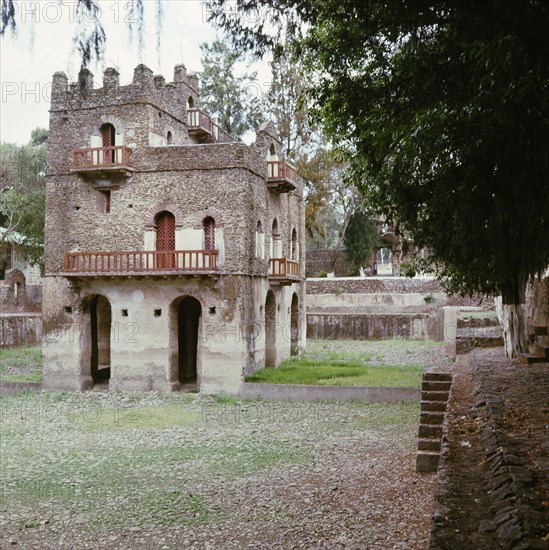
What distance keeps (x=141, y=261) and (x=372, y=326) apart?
16.8 m

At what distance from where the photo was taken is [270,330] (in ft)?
82.3

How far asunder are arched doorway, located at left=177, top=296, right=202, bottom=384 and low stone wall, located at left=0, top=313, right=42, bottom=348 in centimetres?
1322

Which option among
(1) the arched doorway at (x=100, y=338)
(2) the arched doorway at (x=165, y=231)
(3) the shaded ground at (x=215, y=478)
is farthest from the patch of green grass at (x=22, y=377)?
(2) the arched doorway at (x=165, y=231)

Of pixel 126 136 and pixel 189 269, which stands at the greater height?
pixel 126 136

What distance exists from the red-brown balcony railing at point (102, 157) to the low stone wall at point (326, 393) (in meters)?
8.72

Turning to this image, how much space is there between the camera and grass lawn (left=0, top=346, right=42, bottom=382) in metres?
24.1

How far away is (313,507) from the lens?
1035cm

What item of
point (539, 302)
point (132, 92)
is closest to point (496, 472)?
point (539, 302)

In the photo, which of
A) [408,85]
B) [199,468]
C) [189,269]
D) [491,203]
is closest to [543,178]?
[491,203]

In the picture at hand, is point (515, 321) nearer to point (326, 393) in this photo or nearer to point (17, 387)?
point (326, 393)

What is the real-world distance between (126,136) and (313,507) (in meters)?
16.2

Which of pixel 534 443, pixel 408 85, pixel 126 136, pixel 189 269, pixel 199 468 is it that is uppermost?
pixel 126 136

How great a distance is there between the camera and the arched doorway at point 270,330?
24.9 metres

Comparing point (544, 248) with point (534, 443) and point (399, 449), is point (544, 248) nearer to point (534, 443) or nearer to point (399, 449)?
point (399, 449)
